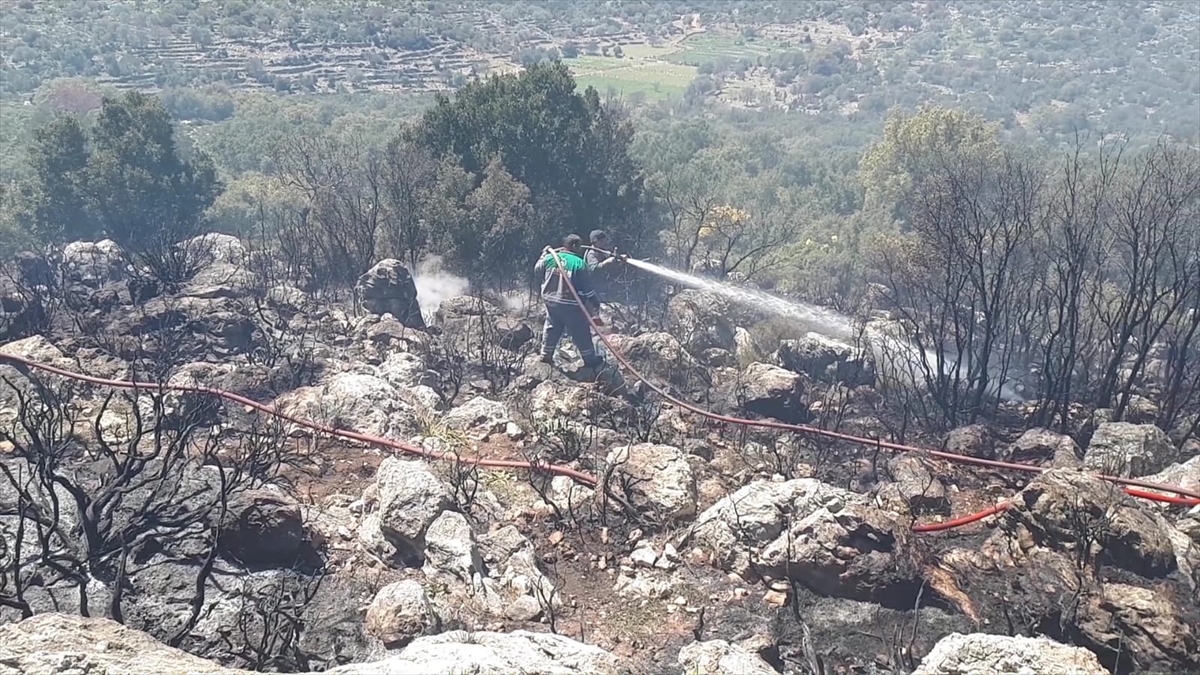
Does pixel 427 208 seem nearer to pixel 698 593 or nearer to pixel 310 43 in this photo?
pixel 698 593

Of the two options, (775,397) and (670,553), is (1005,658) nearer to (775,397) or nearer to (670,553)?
(670,553)

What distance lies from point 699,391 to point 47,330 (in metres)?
9.80

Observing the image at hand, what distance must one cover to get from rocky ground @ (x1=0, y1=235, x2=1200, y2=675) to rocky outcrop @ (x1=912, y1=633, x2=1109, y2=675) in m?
0.01

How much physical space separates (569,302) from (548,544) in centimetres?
545

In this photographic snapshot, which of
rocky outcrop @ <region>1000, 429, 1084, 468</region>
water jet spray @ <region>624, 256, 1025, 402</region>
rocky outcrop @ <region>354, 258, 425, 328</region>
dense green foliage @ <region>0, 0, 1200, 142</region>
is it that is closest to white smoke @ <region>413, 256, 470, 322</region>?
rocky outcrop @ <region>354, 258, 425, 328</region>

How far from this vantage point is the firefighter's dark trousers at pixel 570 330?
13352 millimetres

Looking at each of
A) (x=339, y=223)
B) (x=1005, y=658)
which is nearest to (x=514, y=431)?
(x=1005, y=658)

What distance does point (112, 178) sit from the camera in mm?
22875

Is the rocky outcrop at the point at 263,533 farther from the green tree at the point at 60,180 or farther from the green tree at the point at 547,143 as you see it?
the green tree at the point at 60,180

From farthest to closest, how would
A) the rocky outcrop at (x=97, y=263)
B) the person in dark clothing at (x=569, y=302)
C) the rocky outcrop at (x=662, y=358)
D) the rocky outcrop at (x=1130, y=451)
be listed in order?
the rocky outcrop at (x=97, y=263) → the rocky outcrop at (x=662, y=358) → the person in dark clothing at (x=569, y=302) → the rocky outcrop at (x=1130, y=451)

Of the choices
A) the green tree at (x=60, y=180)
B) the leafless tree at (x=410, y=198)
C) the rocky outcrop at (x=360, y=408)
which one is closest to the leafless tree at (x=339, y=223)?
the leafless tree at (x=410, y=198)

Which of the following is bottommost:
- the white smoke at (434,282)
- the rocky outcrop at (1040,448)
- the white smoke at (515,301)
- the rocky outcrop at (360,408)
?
the white smoke at (515,301)

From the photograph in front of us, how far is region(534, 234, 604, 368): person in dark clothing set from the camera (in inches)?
521

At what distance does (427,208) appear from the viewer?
62.5 ft
